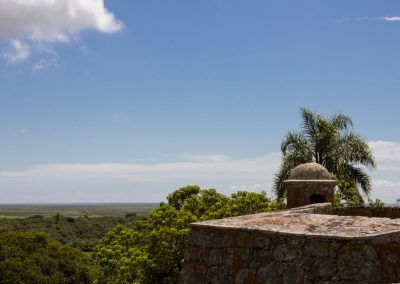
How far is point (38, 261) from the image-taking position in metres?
30.2

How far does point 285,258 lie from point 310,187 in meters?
8.84

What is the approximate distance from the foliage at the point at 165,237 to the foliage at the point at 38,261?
1287cm

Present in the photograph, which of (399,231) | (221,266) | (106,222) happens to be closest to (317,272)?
(399,231)

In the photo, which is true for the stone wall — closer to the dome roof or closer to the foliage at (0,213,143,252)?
the dome roof

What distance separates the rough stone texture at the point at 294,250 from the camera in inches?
244

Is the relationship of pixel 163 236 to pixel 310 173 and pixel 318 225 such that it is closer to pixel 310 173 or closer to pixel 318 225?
pixel 310 173

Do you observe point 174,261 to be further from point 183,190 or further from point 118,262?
point 183,190

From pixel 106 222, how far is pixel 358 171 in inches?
2293

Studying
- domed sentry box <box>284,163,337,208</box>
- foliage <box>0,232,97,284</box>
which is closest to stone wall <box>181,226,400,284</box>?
domed sentry box <box>284,163,337,208</box>

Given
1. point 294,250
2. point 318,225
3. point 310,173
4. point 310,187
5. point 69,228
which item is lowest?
point 69,228

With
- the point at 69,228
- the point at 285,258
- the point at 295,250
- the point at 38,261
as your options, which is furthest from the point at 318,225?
the point at 69,228

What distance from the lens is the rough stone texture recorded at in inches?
244

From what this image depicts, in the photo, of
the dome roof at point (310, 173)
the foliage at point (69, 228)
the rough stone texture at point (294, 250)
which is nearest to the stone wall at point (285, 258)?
the rough stone texture at point (294, 250)

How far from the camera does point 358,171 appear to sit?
72.9ft
